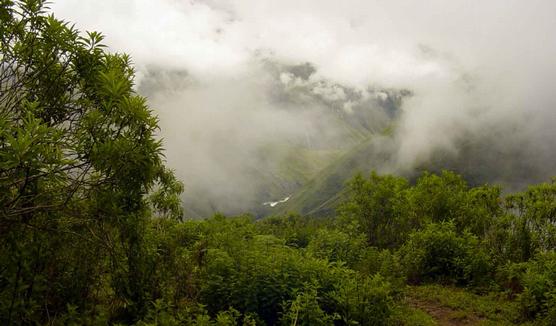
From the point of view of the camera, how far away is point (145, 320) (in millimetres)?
8109

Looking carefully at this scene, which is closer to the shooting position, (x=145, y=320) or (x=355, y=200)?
(x=145, y=320)

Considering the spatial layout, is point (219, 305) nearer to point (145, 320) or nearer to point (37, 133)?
point (145, 320)

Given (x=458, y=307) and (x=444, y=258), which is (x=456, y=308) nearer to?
(x=458, y=307)

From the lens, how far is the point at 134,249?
7059 millimetres

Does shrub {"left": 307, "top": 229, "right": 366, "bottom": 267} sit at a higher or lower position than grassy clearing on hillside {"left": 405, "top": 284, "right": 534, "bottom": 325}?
higher

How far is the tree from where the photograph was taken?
553 cm

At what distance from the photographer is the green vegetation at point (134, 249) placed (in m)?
5.68

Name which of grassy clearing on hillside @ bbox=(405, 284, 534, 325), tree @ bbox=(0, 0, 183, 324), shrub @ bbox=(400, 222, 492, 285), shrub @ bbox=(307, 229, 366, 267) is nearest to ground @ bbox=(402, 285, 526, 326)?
grassy clearing on hillside @ bbox=(405, 284, 534, 325)

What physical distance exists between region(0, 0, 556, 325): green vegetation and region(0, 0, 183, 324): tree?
0.9 inches

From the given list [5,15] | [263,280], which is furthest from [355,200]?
[5,15]

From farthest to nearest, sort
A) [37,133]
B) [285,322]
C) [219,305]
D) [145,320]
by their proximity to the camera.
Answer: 1. [219,305]
2. [285,322]
3. [145,320]
4. [37,133]

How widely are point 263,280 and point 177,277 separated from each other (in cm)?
227

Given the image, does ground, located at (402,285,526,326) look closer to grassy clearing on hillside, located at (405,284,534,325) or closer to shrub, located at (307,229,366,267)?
grassy clearing on hillside, located at (405,284,534,325)

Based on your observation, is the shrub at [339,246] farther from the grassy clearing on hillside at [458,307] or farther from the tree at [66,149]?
the tree at [66,149]
